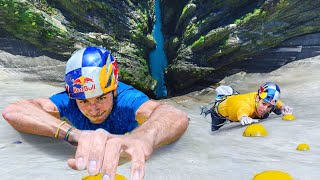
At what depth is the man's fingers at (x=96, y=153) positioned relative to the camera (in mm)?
2219

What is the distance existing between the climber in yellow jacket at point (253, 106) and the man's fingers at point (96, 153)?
15.3 feet

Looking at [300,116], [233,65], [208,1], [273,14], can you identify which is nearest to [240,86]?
[233,65]

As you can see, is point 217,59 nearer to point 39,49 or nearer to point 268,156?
point 39,49

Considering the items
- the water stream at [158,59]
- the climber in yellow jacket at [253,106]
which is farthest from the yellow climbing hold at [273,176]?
the water stream at [158,59]

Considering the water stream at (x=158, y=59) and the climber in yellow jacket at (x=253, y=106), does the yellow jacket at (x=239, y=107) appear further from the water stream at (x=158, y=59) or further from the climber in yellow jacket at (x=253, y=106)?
the water stream at (x=158, y=59)

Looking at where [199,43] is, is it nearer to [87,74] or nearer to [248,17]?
[248,17]

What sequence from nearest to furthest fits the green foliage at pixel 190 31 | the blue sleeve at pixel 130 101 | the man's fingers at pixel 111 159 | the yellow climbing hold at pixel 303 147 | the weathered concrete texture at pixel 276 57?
the man's fingers at pixel 111 159 → the blue sleeve at pixel 130 101 → the yellow climbing hold at pixel 303 147 → the weathered concrete texture at pixel 276 57 → the green foliage at pixel 190 31

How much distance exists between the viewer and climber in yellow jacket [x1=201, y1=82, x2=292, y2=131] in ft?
23.0

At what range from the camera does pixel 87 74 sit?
12.3 feet

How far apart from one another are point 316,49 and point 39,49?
11.1 m

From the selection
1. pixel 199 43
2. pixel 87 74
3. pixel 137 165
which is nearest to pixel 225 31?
pixel 199 43

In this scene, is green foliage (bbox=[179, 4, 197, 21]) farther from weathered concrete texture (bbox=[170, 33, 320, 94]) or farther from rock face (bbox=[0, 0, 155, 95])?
weathered concrete texture (bbox=[170, 33, 320, 94])

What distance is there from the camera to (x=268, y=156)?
13.7 ft

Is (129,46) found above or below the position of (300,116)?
above
